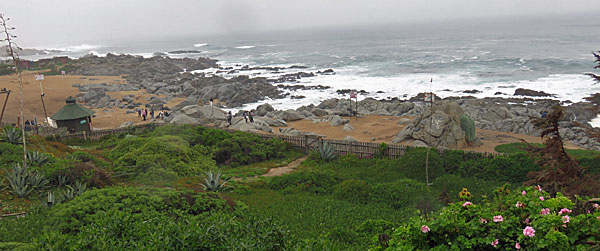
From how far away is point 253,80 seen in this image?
5462 centimetres

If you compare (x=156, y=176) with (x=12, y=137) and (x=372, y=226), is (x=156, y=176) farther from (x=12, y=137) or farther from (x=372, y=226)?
(x=372, y=226)

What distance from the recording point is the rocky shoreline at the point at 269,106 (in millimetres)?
26625

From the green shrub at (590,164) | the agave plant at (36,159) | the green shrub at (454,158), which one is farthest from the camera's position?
the green shrub at (454,158)

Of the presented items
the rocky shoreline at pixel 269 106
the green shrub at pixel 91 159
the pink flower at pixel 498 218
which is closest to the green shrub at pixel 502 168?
the rocky shoreline at pixel 269 106

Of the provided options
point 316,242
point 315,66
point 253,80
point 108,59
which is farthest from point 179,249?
point 108,59

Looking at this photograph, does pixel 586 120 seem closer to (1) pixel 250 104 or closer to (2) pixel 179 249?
(1) pixel 250 104

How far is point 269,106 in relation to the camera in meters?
36.7

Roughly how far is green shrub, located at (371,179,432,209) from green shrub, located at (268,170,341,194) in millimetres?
1596

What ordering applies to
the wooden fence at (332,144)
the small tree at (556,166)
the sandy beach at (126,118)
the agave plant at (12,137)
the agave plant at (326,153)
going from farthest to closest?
the sandy beach at (126,118)
the agave plant at (326,153)
the wooden fence at (332,144)
the agave plant at (12,137)
the small tree at (556,166)

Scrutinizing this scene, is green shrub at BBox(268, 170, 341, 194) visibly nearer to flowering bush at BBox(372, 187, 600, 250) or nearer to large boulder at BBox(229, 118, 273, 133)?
flowering bush at BBox(372, 187, 600, 250)

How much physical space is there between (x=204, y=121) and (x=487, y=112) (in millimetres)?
19763

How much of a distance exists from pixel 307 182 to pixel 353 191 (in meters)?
1.69

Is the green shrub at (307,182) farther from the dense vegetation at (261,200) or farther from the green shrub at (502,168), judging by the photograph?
the green shrub at (502,168)

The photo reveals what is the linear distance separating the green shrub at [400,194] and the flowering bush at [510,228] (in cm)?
628
